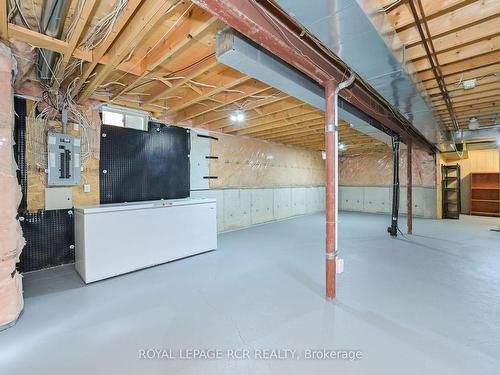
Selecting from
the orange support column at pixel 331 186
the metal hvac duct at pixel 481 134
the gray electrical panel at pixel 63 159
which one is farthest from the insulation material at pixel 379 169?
the gray electrical panel at pixel 63 159

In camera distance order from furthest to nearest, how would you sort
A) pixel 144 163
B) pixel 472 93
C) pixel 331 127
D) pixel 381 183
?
pixel 381 183
pixel 144 163
pixel 472 93
pixel 331 127

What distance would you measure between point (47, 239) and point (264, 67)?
337cm

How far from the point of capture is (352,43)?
1.64 meters

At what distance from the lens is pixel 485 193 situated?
26.8 feet

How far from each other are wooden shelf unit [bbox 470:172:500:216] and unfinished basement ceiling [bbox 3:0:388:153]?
746 centimetres

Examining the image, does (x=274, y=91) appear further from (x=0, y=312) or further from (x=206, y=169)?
(x=0, y=312)

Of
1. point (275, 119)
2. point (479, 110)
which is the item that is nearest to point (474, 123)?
point (479, 110)

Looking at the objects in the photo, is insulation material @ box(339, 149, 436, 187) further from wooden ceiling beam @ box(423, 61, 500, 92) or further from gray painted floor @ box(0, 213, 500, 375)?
Result: wooden ceiling beam @ box(423, 61, 500, 92)

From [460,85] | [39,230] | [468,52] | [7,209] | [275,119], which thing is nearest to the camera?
[7,209]

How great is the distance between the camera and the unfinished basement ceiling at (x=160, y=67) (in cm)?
177

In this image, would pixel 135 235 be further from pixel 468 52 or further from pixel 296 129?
pixel 468 52

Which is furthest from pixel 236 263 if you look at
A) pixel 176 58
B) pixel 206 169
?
pixel 176 58

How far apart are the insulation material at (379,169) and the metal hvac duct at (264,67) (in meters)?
5.64

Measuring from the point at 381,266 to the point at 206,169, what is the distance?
11.3 ft
